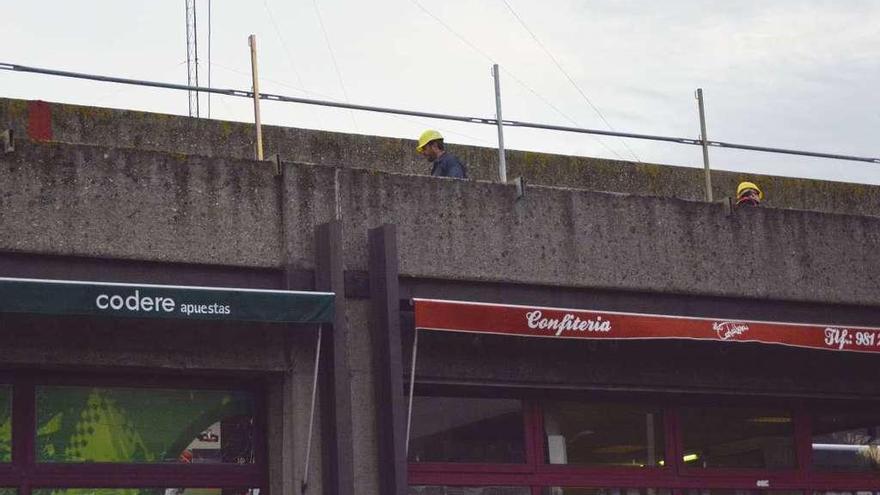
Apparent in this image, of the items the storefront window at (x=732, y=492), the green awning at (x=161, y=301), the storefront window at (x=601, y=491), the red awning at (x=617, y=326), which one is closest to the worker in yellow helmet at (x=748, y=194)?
the red awning at (x=617, y=326)

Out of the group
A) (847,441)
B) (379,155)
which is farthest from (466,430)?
(847,441)

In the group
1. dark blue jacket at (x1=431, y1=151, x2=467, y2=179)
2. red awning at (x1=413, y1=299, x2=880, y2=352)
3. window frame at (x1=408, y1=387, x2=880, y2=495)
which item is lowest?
window frame at (x1=408, y1=387, x2=880, y2=495)

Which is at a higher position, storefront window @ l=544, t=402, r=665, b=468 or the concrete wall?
the concrete wall

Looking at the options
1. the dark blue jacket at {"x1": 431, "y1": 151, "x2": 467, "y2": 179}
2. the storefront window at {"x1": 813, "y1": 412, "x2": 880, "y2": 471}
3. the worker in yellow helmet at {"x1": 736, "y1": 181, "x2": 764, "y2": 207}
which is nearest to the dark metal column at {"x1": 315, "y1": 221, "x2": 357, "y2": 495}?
the dark blue jacket at {"x1": 431, "y1": 151, "x2": 467, "y2": 179}

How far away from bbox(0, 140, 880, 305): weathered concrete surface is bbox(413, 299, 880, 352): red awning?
0.63 m

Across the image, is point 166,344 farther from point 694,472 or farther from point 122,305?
point 694,472

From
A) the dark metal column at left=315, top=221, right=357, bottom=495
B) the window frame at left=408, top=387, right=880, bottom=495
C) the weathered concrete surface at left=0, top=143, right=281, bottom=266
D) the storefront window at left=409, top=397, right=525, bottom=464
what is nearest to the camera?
the weathered concrete surface at left=0, top=143, right=281, bottom=266

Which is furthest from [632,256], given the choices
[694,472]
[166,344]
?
[166,344]

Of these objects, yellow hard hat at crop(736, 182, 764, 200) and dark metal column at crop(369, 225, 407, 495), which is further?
yellow hard hat at crop(736, 182, 764, 200)

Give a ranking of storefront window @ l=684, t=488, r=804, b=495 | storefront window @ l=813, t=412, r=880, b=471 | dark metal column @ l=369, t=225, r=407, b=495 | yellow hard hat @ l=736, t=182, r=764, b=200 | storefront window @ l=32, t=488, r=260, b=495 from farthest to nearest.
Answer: yellow hard hat @ l=736, t=182, r=764, b=200 < storefront window @ l=813, t=412, r=880, b=471 < storefront window @ l=684, t=488, r=804, b=495 < dark metal column @ l=369, t=225, r=407, b=495 < storefront window @ l=32, t=488, r=260, b=495

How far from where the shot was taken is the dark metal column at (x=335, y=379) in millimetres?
12008

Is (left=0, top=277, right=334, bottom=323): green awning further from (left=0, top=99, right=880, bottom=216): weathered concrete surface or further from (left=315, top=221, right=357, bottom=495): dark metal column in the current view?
(left=0, top=99, right=880, bottom=216): weathered concrete surface

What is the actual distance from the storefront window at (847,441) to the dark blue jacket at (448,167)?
4530 millimetres

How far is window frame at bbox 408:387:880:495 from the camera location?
13266 mm
